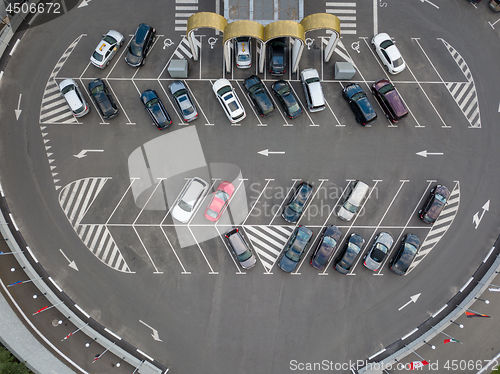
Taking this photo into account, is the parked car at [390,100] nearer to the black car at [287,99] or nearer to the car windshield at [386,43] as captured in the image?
the car windshield at [386,43]

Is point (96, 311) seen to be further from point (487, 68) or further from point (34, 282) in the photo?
point (487, 68)

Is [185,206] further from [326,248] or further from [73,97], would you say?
[73,97]

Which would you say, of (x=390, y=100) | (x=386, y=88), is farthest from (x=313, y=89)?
(x=390, y=100)

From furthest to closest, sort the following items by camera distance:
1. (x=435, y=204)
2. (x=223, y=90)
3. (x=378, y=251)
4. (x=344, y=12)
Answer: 1. (x=344, y=12)
2. (x=223, y=90)
3. (x=435, y=204)
4. (x=378, y=251)

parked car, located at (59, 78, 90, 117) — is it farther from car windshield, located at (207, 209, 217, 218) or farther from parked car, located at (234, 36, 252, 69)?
car windshield, located at (207, 209, 217, 218)

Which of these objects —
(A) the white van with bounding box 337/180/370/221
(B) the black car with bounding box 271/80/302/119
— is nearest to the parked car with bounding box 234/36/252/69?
(B) the black car with bounding box 271/80/302/119

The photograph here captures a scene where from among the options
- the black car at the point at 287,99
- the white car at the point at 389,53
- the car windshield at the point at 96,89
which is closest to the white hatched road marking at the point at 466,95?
the white car at the point at 389,53
